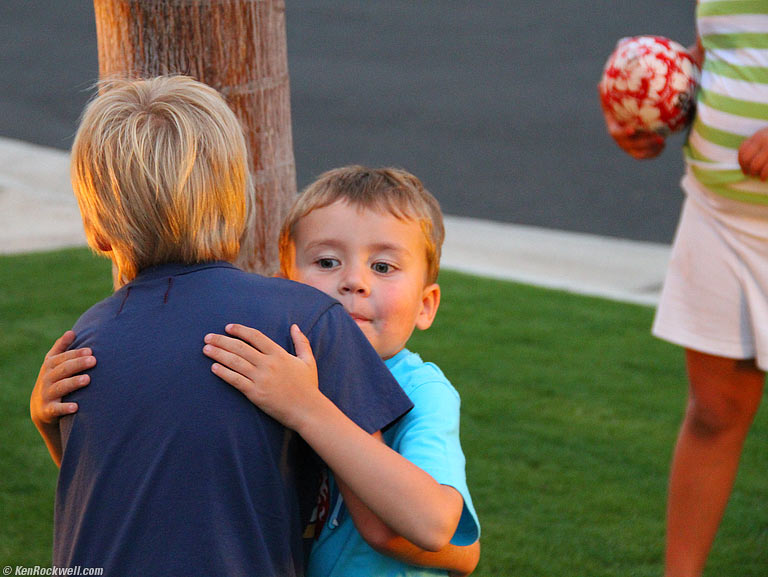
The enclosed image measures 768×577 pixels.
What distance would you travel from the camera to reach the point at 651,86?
9.62ft

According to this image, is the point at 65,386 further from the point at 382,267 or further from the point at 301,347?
the point at 382,267

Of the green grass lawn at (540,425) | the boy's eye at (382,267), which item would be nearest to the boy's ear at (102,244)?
the boy's eye at (382,267)

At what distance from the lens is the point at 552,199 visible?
29.5ft

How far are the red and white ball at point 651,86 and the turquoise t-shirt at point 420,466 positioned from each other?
141cm

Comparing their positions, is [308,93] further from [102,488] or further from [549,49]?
[102,488]

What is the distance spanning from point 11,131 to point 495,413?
8.15 meters

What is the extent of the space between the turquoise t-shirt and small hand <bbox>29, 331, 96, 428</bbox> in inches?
20.4

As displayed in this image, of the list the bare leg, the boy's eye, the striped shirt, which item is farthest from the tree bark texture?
the bare leg

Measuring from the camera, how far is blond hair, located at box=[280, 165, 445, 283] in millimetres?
2039

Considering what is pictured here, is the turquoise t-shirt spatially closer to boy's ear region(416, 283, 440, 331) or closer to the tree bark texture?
A: boy's ear region(416, 283, 440, 331)

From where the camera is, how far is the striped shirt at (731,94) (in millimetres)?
2650

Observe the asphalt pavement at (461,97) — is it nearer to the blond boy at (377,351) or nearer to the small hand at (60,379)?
the blond boy at (377,351)

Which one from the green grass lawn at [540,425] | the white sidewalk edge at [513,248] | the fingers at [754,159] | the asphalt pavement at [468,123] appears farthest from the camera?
the asphalt pavement at [468,123]

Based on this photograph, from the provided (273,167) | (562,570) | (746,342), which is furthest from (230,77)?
(562,570)
